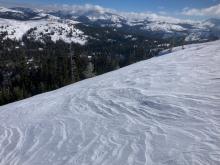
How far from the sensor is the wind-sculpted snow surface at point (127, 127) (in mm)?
8211

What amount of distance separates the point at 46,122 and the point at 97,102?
2.79 meters

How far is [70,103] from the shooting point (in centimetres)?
1528

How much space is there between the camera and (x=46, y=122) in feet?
41.9

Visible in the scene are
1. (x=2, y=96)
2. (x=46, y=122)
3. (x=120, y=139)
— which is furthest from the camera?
(x=2, y=96)

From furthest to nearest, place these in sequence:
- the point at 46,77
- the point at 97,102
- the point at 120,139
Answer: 1. the point at 46,77
2. the point at 97,102
3. the point at 120,139

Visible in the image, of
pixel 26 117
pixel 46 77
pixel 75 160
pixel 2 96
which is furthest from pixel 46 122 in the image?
pixel 46 77

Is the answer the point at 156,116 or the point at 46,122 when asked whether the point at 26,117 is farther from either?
the point at 156,116

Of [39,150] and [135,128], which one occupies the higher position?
[135,128]

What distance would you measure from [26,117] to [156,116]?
722cm

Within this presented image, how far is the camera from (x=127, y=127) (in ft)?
33.8

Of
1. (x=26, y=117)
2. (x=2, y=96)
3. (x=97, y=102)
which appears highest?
(x=97, y=102)

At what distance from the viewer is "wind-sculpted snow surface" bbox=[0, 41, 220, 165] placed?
8.21m

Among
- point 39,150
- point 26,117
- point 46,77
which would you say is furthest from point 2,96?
point 39,150

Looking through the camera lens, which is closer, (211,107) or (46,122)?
(211,107)
